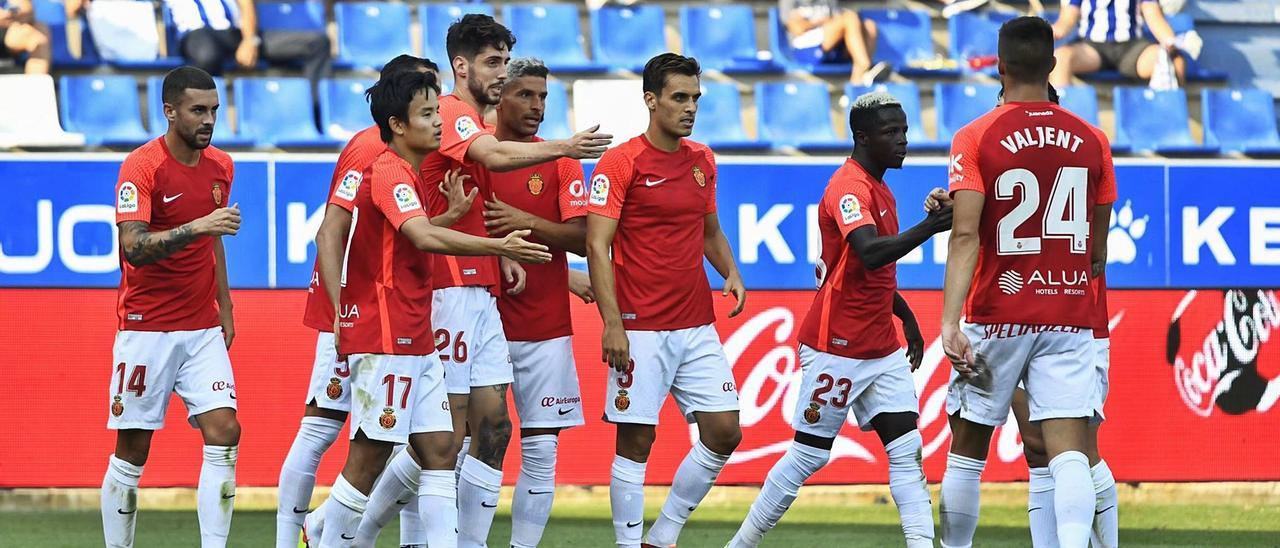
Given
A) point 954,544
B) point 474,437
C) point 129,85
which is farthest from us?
point 129,85

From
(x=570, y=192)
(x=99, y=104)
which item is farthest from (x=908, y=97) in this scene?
(x=570, y=192)

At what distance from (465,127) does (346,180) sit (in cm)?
57

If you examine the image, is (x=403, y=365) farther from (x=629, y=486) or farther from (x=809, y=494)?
(x=809, y=494)

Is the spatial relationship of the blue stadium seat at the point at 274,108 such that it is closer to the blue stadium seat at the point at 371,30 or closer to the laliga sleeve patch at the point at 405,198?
the blue stadium seat at the point at 371,30

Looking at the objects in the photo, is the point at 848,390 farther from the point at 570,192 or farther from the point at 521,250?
the point at 521,250

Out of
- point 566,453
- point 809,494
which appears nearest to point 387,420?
point 566,453

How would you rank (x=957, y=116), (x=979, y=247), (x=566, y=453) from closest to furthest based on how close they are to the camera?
1. (x=979, y=247)
2. (x=566, y=453)
3. (x=957, y=116)

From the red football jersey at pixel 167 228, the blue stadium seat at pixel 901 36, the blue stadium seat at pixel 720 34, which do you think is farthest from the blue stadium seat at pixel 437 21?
the red football jersey at pixel 167 228

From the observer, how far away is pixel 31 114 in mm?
11109

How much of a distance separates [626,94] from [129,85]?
146 inches

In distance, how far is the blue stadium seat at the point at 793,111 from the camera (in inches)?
478

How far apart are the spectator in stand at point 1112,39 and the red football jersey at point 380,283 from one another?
919cm

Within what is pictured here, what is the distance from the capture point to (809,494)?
28.9 ft

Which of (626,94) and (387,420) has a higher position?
(626,94)
